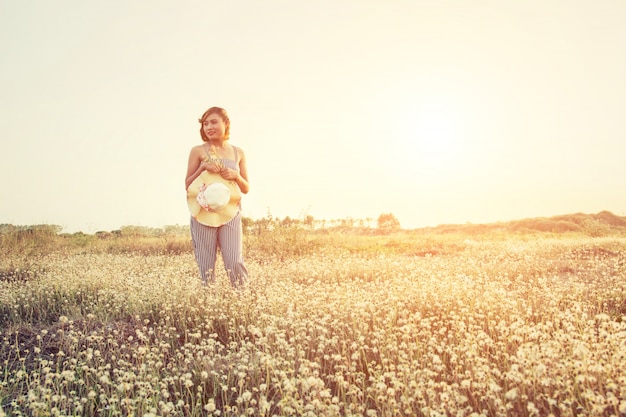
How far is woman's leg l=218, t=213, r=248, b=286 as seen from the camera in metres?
6.76

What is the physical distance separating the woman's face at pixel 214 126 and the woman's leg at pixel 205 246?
114cm

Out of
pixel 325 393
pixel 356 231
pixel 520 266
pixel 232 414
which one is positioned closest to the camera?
pixel 325 393

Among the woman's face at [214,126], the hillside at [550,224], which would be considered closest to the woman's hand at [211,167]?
the woman's face at [214,126]

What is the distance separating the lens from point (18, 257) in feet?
43.9

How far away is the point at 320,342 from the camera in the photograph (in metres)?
4.31

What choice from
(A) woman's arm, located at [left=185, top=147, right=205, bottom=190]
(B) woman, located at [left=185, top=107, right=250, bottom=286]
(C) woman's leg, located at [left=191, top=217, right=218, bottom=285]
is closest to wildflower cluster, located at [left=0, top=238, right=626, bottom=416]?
(C) woman's leg, located at [left=191, top=217, right=218, bottom=285]

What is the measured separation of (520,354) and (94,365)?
3770 millimetres

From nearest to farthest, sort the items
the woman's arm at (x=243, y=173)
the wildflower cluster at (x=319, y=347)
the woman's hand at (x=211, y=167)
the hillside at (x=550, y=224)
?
the wildflower cluster at (x=319, y=347), the woman's hand at (x=211, y=167), the woman's arm at (x=243, y=173), the hillside at (x=550, y=224)

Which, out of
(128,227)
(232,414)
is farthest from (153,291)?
(128,227)

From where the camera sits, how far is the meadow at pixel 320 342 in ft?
11.0

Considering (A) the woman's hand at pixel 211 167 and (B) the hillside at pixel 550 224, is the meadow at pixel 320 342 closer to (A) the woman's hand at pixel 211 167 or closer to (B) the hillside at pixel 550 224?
(A) the woman's hand at pixel 211 167

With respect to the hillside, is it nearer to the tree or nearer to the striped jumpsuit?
the tree

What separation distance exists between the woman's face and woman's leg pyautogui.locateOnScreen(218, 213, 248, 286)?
3.66ft

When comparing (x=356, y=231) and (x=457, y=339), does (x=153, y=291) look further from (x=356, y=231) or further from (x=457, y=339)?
(x=356, y=231)
